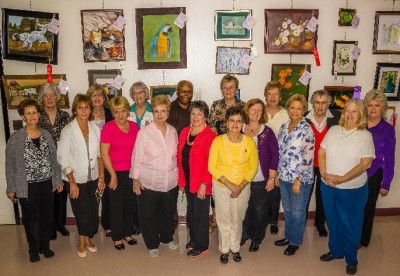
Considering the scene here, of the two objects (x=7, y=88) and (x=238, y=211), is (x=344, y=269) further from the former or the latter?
(x=7, y=88)

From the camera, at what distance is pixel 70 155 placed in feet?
10.7

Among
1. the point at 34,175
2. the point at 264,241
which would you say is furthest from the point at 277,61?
the point at 34,175

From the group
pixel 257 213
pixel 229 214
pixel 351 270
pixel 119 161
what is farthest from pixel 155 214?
pixel 351 270

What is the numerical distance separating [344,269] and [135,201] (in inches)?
81.0

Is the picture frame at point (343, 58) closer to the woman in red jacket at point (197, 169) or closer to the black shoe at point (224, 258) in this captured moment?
the woman in red jacket at point (197, 169)

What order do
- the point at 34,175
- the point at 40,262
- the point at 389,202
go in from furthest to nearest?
the point at 389,202
the point at 40,262
the point at 34,175

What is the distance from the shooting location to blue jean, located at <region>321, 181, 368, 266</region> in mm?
3035

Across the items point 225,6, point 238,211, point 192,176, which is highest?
point 225,6

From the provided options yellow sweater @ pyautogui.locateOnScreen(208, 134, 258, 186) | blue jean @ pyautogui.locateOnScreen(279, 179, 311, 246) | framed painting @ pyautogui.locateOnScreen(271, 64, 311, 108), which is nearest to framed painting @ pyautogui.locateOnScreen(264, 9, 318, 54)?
framed painting @ pyautogui.locateOnScreen(271, 64, 311, 108)

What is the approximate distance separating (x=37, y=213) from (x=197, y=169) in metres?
1.52

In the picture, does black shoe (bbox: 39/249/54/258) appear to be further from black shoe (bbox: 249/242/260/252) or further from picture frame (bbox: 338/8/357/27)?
picture frame (bbox: 338/8/357/27)

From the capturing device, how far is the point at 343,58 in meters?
4.18

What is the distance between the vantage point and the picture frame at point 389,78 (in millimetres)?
4215

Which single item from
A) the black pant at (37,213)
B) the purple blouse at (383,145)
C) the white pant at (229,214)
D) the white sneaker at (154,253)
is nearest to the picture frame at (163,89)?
the white pant at (229,214)
